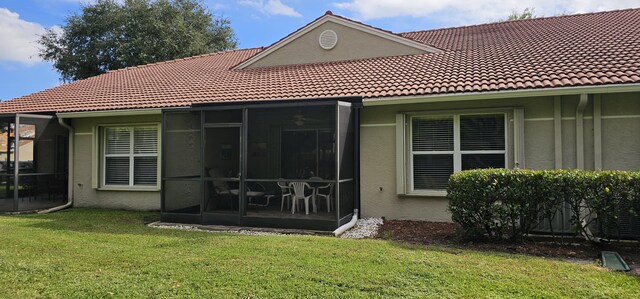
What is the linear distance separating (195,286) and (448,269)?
10.0ft

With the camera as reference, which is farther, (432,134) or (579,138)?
(432,134)

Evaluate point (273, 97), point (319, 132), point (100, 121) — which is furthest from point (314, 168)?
point (100, 121)

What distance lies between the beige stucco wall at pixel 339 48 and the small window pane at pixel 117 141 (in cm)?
504

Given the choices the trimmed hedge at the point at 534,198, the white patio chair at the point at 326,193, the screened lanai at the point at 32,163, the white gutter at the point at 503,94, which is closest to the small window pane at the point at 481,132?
the white gutter at the point at 503,94

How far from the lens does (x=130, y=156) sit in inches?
469

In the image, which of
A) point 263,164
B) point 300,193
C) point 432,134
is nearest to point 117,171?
point 263,164

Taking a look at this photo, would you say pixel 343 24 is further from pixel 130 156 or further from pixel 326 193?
pixel 130 156

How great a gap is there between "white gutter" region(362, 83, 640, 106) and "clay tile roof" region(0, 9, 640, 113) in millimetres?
119

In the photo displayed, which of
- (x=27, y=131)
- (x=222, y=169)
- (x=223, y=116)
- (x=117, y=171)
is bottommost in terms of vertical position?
(x=117, y=171)

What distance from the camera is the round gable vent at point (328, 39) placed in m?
13.2

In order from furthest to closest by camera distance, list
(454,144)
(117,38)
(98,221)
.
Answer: (117,38), (98,221), (454,144)

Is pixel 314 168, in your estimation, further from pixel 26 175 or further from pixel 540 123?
pixel 26 175

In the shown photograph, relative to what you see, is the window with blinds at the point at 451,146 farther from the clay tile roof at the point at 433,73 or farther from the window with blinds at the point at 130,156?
the window with blinds at the point at 130,156

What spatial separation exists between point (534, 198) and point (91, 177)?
36.6ft
